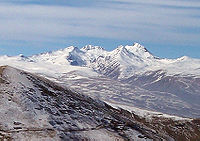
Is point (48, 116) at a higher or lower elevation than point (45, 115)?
lower

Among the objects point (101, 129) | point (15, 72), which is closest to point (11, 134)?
point (101, 129)

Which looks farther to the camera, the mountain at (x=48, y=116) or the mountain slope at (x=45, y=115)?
the mountain at (x=48, y=116)

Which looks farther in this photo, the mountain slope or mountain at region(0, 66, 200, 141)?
mountain at region(0, 66, 200, 141)

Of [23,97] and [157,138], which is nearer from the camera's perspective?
[23,97]

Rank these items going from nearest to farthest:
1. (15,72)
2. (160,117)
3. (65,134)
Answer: (65,134) < (15,72) < (160,117)

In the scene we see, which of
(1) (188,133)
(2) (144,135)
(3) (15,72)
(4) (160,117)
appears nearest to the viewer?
(2) (144,135)

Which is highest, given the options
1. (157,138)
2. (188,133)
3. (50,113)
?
(50,113)

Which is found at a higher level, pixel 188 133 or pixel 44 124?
pixel 44 124

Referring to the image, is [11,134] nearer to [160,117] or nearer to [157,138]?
[157,138]
